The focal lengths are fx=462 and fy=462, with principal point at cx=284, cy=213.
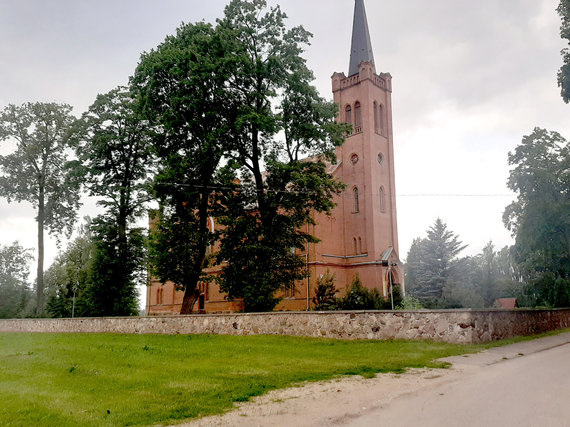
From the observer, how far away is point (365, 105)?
40.2 m

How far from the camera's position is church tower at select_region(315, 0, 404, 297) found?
38000 mm

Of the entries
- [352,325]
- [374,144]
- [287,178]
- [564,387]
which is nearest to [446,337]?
[352,325]

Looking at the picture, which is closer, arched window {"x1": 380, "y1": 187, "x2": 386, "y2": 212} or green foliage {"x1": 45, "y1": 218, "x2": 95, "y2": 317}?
arched window {"x1": 380, "y1": 187, "x2": 386, "y2": 212}

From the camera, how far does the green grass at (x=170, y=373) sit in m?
6.33

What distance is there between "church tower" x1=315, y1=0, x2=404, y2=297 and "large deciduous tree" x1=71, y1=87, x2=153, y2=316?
575 inches

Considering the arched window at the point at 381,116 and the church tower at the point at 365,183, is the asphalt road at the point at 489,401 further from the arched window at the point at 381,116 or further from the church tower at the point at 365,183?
the arched window at the point at 381,116

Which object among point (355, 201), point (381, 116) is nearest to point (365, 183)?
→ point (355, 201)

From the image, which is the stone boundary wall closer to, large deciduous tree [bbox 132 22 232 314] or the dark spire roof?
large deciduous tree [bbox 132 22 232 314]

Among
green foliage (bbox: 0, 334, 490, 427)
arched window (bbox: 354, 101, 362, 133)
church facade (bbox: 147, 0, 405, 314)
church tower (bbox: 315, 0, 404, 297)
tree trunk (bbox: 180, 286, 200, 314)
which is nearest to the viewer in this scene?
green foliage (bbox: 0, 334, 490, 427)

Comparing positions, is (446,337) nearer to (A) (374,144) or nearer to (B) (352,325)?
(B) (352,325)

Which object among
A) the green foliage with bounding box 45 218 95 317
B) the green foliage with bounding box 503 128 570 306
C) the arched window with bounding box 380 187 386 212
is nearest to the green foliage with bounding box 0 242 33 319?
the green foliage with bounding box 45 218 95 317

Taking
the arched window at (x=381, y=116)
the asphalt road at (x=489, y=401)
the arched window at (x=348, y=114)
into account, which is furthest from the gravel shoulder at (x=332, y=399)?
the arched window at (x=381, y=116)

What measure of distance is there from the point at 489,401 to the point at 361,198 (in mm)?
33215

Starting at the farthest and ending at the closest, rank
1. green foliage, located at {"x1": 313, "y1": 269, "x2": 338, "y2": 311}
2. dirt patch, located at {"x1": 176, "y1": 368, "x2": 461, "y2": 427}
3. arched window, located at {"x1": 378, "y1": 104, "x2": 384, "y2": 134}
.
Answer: arched window, located at {"x1": 378, "y1": 104, "x2": 384, "y2": 134}
green foliage, located at {"x1": 313, "y1": 269, "x2": 338, "y2": 311}
dirt patch, located at {"x1": 176, "y1": 368, "x2": 461, "y2": 427}
